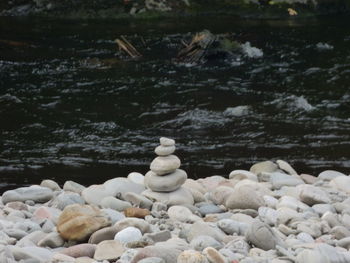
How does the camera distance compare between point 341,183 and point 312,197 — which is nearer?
point 312,197

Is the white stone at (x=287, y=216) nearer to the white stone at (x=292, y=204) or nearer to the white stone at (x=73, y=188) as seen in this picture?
the white stone at (x=292, y=204)

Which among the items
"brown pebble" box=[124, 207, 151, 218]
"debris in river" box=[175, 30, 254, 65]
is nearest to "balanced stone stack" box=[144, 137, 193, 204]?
"brown pebble" box=[124, 207, 151, 218]

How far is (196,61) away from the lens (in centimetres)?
1416

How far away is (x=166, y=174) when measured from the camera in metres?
6.50

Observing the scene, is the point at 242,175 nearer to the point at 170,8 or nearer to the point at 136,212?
the point at 136,212

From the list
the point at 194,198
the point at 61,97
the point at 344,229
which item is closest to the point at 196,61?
the point at 61,97

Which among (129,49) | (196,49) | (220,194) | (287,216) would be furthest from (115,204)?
(129,49)

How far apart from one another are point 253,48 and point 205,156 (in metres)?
6.56

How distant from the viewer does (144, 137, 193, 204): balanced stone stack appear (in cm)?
637

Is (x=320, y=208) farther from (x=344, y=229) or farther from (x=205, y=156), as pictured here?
(x=205, y=156)

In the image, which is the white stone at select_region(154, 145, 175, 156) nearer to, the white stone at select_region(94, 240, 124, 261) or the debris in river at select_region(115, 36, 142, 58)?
the white stone at select_region(94, 240, 124, 261)

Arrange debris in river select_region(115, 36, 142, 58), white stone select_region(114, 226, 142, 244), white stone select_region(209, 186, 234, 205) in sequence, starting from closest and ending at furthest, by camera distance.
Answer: white stone select_region(114, 226, 142, 244), white stone select_region(209, 186, 234, 205), debris in river select_region(115, 36, 142, 58)

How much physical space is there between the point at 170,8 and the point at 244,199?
50.7 ft

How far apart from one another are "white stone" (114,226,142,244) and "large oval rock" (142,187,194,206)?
46.8 inches
